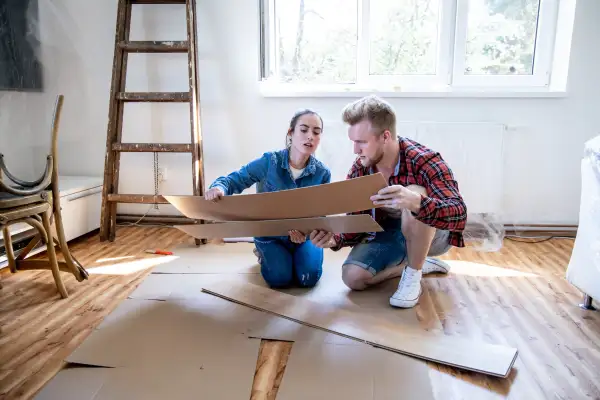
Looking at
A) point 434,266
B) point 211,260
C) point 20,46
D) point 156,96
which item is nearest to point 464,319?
point 434,266

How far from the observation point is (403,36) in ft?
9.53

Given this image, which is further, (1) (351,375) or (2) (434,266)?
(2) (434,266)

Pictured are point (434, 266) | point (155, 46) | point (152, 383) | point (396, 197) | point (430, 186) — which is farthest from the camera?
point (155, 46)

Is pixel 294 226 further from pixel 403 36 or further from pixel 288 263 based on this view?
pixel 403 36

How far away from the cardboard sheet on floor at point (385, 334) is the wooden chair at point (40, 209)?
0.62m

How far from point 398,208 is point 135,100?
1.78 metres

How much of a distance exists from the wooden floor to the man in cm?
20

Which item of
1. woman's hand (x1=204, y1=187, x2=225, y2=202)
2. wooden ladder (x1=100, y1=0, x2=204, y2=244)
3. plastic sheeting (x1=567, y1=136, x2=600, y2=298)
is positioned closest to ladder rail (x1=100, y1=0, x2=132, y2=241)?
wooden ladder (x1=100, y1=0, x2=204, y2=244)

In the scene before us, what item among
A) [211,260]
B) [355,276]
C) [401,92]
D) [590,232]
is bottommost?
[211,260]

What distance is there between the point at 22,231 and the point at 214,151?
1160 millimetres

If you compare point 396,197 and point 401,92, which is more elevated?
point 401,92

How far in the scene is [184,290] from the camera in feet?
6.31

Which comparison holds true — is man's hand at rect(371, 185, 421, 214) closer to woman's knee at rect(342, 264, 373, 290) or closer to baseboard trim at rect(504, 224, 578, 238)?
woman's knee at rect(342, 264, 373, 290)

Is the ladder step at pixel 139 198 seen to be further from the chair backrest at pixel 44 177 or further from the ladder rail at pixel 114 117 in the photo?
the chair backrest at pixel 44 177
